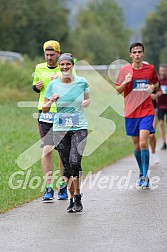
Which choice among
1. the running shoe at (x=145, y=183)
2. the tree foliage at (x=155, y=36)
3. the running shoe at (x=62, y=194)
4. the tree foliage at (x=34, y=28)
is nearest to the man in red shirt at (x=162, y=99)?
the running shoe at (x=145, y=183)

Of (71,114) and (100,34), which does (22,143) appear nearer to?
(71,114)

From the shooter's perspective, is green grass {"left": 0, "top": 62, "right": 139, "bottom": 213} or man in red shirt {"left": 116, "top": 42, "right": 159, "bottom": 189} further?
man in red shirt {"left": 116, "top": 42, "right": 159, "bottom": 189}

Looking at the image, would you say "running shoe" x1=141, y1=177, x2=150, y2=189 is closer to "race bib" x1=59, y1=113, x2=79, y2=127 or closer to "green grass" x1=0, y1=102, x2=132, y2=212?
"green grass" x1=0, y1=102, x2=132, y2=212

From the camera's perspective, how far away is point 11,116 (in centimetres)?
2467

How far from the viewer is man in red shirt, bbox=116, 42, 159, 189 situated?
12102 millimetres

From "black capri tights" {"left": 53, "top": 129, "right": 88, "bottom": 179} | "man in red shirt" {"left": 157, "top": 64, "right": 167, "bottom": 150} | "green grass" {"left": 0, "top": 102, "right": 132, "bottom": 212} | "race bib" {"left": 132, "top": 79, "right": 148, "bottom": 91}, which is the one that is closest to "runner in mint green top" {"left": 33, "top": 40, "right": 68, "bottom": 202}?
"green grass" {"left": 0, "top": 102, "right": 132, "bottom": 212}

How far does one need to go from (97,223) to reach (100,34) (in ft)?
317

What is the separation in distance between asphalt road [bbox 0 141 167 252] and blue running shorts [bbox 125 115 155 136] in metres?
0.84

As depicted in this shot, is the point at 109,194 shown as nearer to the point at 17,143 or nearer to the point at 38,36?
the point at 17,143

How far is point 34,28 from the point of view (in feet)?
257

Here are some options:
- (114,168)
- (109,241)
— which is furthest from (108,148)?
(109,241)

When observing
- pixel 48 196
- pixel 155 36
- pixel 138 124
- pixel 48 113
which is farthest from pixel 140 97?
Result: pixel 155 36

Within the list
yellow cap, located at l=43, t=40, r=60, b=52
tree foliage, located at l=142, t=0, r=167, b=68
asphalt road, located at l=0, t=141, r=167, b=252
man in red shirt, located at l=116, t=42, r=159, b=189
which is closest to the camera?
asphalt road, located at l=0, t=141, r=167, b=252

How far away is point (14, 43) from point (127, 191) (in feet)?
215
